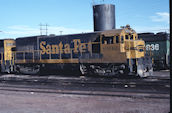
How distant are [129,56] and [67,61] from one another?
16.8ft

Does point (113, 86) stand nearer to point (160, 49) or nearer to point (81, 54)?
point (81, 54)

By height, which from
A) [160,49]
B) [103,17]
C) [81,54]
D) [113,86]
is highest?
[103,17]

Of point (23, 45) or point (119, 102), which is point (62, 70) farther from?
point (119, 102)

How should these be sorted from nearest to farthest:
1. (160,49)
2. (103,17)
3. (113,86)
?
(113,86) < (160,49) < (103,17)

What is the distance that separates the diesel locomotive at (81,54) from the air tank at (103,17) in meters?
7.13

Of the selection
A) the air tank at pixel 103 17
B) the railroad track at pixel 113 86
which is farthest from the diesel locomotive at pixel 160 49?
the railroad track at pixel 113 86

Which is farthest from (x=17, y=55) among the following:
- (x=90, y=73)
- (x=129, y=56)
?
(x=129, y=56)

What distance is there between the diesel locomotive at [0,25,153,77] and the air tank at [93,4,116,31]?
281 inches

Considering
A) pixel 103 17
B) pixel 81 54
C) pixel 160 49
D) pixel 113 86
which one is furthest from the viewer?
pixel 103 17

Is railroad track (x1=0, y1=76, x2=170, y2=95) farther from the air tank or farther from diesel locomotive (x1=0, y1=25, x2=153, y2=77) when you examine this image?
the air tank

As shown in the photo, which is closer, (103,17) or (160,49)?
(160,49)

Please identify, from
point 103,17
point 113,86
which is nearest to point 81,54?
point 113,86

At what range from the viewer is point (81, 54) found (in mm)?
17297

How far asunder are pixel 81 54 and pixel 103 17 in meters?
8.71
